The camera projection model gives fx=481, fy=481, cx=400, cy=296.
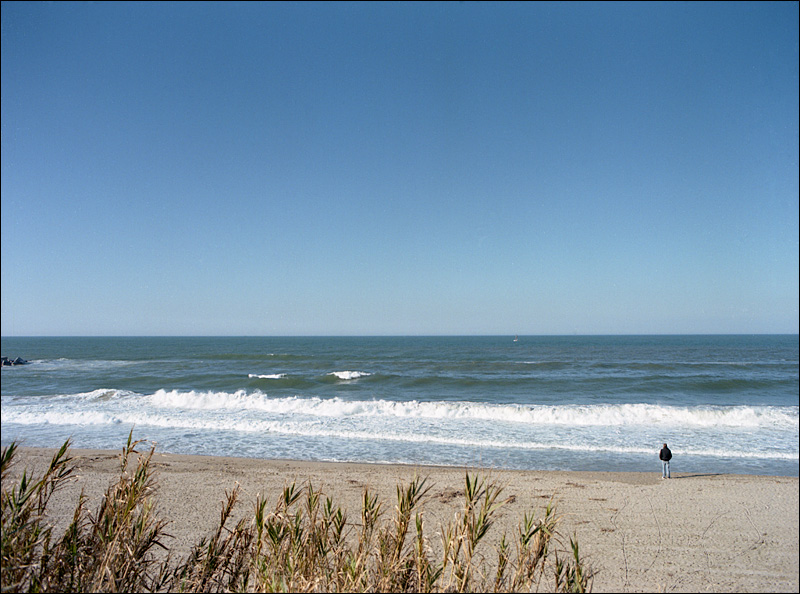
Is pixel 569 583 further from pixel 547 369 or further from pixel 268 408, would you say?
pixel 547 369

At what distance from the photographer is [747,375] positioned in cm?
3606

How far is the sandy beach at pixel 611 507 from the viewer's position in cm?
672

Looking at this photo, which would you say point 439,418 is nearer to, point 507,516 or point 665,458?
point 665,458

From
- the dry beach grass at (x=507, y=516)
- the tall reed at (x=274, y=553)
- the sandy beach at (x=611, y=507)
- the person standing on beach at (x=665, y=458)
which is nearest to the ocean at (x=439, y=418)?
the person standing on beach at (x=665, y=458)

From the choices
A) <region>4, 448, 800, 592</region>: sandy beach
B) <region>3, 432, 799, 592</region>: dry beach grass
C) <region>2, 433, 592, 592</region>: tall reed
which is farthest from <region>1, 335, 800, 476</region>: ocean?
<region>2, 433, 592, 592</region>: tall reed

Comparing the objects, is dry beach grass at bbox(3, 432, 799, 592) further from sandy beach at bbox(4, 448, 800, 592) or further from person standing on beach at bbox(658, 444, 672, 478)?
person standing on beach at bbox(658, 444, 672, 478)

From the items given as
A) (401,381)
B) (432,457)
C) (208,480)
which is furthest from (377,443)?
(401,381)

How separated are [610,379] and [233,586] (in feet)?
113

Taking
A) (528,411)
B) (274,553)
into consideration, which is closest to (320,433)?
(528,411)

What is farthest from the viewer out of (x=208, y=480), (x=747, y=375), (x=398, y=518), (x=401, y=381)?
(x=747, y=375)

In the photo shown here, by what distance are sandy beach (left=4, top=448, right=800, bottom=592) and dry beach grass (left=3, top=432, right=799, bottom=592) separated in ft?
0.10

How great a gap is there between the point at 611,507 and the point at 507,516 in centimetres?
223

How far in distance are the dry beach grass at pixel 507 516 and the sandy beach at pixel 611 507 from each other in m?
0.03

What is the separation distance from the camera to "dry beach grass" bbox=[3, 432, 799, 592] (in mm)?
3488
